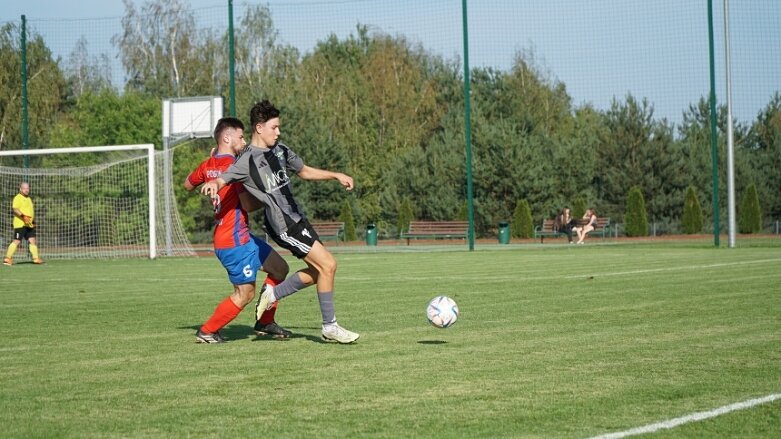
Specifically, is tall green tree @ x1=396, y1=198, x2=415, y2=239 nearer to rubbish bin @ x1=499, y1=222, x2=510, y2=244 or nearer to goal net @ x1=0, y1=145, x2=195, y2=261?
rubbish bin @ x1=499, y1=222, x2=510, y2=244

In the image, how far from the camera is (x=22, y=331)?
35.6 ft

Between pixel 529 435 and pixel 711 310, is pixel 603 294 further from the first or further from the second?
pixel 529 435

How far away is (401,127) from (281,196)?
58048 mm

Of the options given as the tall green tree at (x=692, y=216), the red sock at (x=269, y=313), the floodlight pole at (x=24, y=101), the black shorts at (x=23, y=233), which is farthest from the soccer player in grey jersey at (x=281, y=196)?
the tall green tree at (x=692, y=216)

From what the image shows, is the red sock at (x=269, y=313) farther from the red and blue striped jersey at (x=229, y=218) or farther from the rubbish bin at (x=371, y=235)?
the rubbish bin at (x=371, y=235)

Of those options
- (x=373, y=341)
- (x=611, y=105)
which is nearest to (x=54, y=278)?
(x=373, y=341)

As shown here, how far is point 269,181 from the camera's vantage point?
9.59m

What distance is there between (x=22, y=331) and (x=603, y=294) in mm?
6840

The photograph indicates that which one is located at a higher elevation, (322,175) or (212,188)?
(322,175)

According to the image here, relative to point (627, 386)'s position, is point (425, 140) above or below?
above

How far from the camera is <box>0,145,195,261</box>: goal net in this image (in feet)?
105

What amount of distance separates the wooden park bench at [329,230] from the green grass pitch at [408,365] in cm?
3096

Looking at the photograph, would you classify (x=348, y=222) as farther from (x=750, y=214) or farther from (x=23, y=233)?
(x=23, y=233)

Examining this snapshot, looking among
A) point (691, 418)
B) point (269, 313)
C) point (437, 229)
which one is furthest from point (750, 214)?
point (691, 418)
